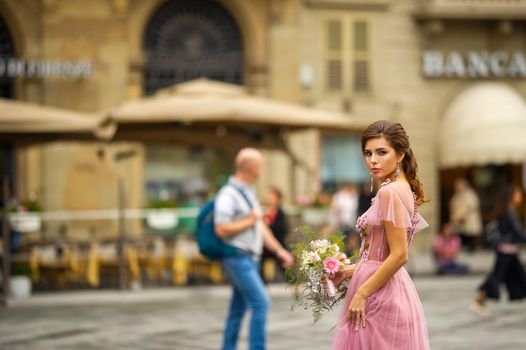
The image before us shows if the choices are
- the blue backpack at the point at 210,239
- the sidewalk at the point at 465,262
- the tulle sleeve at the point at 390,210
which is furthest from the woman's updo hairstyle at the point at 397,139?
the sidewalk at the point at 465,262

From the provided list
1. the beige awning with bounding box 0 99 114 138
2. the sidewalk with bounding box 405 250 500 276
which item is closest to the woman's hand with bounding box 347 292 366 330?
the beige awning with bounding box 0 99 114 138

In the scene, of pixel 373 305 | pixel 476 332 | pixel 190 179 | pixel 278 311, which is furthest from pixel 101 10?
pixel 373 305

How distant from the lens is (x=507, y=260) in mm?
14242

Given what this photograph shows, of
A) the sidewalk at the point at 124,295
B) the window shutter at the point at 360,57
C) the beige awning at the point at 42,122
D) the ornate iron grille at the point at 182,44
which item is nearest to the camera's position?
the sidewalk at the point at 124,295

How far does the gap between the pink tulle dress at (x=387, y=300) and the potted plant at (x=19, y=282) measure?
11.8 metres

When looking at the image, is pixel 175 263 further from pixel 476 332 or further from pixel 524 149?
pixel 524 149

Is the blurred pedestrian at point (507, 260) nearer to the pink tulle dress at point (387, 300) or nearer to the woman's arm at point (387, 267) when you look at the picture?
the pink tulle dress at point (387, 300)

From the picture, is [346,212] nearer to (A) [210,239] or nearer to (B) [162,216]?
(B) [162,216]

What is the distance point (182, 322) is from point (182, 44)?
1244cm

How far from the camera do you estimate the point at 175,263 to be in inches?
711

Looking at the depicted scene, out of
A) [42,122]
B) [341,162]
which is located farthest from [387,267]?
[341,162]

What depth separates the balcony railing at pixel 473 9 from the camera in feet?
86.7

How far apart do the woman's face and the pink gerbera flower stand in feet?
1.65

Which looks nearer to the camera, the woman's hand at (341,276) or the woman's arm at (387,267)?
the woman's arm at (387,267)
